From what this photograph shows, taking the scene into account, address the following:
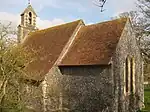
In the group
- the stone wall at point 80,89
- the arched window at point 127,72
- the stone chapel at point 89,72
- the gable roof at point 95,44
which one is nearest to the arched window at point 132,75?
the stone chapel at point 89,72

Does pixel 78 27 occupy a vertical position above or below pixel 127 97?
above

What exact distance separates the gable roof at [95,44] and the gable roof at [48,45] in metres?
0.94

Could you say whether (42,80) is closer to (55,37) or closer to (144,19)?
(55,37)

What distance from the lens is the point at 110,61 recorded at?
51.9 ft

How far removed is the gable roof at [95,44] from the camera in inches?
664

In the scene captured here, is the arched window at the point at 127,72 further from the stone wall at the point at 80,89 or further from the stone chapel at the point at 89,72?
the stone wall at the point at 80,89

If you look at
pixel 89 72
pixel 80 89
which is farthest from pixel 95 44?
pixel 80 89

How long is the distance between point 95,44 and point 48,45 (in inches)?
214

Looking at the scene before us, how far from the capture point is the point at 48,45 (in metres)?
22.0

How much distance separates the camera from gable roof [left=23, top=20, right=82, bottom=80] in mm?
19203

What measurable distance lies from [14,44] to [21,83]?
391 centimetres

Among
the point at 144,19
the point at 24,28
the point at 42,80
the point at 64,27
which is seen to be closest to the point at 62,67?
the point at 42,80

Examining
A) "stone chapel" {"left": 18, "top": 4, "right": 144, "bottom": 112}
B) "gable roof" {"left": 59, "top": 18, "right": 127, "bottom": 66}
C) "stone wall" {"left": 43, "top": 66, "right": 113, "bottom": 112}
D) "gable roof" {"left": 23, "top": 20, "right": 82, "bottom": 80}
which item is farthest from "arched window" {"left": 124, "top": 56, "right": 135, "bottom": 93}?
"gable roof" {"left": 23, "top": 20, "right": 82, "bottom": 80}

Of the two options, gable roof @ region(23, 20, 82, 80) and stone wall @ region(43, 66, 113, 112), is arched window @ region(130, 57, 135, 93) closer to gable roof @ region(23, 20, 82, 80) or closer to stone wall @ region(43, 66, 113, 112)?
stone wall @ region(43, 66, 113, 112)
